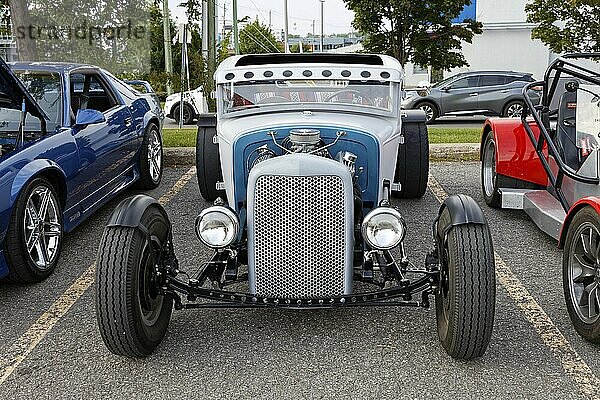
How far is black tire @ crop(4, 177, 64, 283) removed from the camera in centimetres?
479

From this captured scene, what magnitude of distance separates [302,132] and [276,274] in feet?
3.18

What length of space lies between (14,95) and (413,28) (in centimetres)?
1471

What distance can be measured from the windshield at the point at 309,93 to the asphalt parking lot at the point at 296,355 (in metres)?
1.56

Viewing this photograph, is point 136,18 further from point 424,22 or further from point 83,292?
point 83,292

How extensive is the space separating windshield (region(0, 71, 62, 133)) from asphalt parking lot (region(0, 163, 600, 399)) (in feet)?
5.50

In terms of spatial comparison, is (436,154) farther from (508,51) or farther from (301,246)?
(508,51)

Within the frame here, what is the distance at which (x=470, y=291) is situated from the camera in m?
3.56

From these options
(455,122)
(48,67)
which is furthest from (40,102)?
(455,122)

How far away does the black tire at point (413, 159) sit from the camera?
700cm

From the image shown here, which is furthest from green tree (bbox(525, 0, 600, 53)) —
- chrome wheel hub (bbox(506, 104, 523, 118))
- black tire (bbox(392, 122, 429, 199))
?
black tire (bbox(392, 122, 429, 199))

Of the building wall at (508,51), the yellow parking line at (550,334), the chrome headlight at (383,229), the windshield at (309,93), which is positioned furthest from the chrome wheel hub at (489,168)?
A: the building wall at (508,51)

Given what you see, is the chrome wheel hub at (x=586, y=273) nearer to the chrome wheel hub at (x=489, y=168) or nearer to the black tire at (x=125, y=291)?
the black tire at (x=125, y=291)

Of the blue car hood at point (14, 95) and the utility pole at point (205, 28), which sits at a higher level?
the utility pole at point (205, 28)

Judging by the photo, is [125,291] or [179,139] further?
[179,139]
